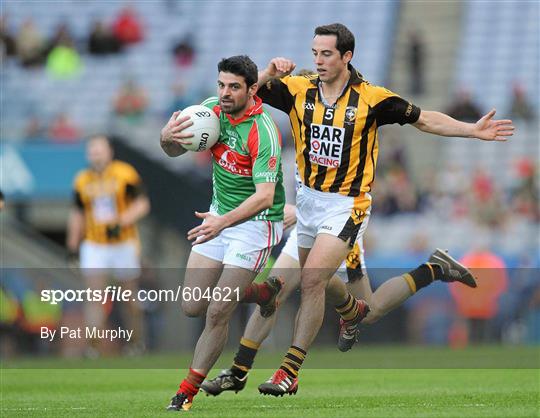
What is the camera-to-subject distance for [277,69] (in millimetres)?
9016

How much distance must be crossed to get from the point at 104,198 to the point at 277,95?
6110mm

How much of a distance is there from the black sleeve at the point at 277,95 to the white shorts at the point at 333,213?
639mm

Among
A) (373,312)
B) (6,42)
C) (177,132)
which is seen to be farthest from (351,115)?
(6,42)

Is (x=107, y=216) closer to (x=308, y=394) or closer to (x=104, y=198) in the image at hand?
(x=104, y=198)

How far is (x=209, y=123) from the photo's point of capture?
8562mm

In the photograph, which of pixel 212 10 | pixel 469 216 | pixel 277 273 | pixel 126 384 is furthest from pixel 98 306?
pixel 212 10

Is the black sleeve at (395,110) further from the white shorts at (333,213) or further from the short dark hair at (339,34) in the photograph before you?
the white shorts at (333,213)

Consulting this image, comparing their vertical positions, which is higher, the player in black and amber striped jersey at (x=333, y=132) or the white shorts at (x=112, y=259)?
the player in black and amber striped jersey at (x=333, y=132)

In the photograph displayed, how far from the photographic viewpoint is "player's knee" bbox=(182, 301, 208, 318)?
863cm

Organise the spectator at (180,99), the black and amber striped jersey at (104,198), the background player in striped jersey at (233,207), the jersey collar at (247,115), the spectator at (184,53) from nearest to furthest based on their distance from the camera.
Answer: the background player in striped jersey at (233,207) < the jersey collar at (247,115) < the black and amber striped jersey at (104,198) < the spectator at (180,99) < the spectator at (184,53)

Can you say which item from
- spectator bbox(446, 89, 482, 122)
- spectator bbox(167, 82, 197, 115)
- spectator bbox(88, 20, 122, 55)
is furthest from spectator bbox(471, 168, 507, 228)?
spectator bbox(88, 20, 122, 55)

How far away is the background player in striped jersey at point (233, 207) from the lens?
326 inches

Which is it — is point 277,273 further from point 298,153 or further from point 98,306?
point 98,306

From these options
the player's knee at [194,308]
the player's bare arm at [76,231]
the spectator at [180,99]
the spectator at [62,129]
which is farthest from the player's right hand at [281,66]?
the spectator at [180,99]
